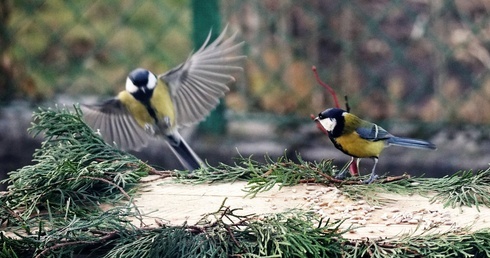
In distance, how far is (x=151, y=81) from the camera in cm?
322

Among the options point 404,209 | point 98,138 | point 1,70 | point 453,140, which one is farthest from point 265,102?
point 404,209

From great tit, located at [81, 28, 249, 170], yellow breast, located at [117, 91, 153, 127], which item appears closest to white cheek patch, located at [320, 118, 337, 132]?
great tit, located at [81, 28, 249, 170]

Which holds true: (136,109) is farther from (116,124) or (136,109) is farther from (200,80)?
(200,80)

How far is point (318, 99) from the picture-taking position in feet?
15.2

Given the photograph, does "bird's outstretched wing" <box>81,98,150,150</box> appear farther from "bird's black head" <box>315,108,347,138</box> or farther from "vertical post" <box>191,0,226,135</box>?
"vertical post" <box>191,0,226,135</box>

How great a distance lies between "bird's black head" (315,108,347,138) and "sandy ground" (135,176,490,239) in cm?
18

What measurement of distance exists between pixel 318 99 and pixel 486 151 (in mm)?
801

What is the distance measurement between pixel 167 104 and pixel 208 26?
134 centimetres

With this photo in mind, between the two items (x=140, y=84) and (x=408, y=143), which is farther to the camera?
(x=140, y=84)

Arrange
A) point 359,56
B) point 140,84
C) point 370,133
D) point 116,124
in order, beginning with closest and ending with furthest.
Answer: point 370,133, point 140,84, point 116,124, point 359,56

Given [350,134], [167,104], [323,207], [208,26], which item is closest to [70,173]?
[323,207]

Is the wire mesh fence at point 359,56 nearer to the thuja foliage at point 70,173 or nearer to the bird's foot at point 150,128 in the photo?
the bird's foot at point 150,128

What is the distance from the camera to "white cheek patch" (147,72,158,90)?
3195 mm

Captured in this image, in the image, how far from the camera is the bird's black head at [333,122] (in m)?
2.46
